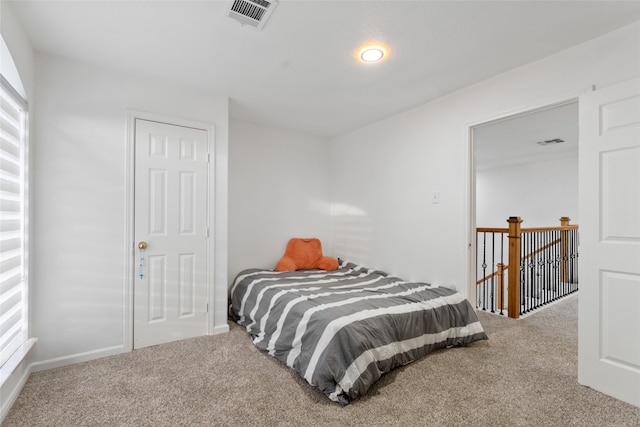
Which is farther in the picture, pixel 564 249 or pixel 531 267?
pixel 564 249

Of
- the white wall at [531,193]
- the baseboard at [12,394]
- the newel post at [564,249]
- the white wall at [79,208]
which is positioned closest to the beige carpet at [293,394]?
the baseboard at [12,394]

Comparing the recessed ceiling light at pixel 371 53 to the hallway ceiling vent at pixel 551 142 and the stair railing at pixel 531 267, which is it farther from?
the hallway ceiling vent at pixel 551 142

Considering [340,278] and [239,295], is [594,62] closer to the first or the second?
[340,278]

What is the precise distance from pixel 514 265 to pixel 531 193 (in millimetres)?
3531

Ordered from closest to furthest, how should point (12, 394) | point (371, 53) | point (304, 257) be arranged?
point (12, 394) < point (371, 53) < point (304, 257)

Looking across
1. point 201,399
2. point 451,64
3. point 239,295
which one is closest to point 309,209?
Answer: point 239,295

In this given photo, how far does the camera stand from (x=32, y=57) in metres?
2.17

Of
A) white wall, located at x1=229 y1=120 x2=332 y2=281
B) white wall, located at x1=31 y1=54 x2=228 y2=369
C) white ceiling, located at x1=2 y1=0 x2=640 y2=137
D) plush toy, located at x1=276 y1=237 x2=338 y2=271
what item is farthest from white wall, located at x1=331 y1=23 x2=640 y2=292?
white wall, located at x1=31 y1=54 x2=228 y2=369

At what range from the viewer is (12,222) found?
6.24 ft

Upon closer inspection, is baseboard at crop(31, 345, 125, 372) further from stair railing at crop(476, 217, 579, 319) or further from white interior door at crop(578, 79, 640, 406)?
stair railing at crop(476, 217, 579, 319)

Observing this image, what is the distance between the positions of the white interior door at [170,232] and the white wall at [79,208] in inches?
5.4

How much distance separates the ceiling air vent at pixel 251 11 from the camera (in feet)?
5.67

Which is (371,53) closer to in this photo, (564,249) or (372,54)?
(372,54)

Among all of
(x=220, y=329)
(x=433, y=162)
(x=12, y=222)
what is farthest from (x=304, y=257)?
(x=12, y=222)
